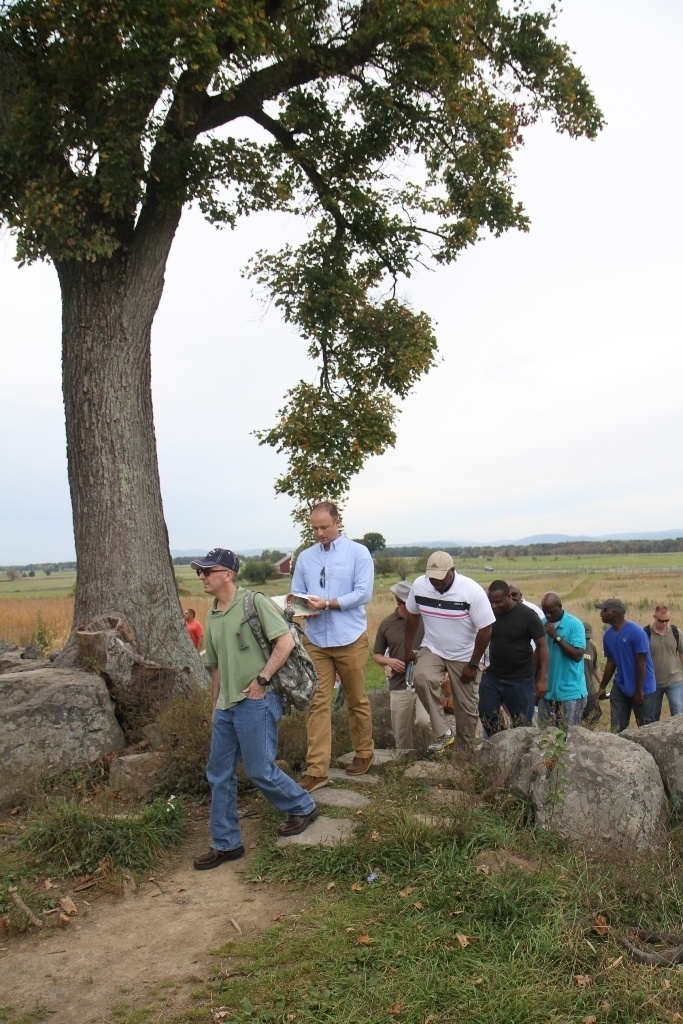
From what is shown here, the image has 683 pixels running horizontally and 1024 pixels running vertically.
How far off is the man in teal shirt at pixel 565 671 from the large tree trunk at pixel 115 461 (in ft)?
12.8

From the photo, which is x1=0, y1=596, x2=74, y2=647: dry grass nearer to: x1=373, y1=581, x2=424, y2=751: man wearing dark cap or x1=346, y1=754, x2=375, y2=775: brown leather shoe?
x1=373, y1=581, x2=424, y2=751: man wearing dark cap

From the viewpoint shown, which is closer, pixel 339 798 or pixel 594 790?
pixel 594 790

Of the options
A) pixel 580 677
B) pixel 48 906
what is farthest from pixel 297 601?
pixel 580 677

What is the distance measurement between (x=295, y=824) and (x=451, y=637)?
231 centimetres

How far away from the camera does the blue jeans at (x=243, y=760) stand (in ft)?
19.5

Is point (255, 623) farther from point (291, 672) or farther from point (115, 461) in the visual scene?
point (115, 461)

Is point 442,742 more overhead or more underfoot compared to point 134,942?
more overhead

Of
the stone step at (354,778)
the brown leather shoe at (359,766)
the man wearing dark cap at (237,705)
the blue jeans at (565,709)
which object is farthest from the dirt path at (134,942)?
the blue jeans at (565,709)

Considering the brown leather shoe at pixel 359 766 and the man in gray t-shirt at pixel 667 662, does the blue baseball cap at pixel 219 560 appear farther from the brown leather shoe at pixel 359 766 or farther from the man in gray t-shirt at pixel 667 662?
the man in gray t-shirt at pixel 667 662

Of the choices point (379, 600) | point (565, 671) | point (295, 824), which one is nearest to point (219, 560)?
point (295, 824)

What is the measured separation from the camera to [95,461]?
9.31 metres

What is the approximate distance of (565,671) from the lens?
931cm

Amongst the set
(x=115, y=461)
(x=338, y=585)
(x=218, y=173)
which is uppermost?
(x=218, y=173)

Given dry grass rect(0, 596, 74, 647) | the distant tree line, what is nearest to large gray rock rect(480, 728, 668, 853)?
dry grass rect(0, 596, 74, 647)
